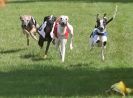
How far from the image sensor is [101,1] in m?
42.2

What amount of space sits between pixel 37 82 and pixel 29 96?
6.14 feet

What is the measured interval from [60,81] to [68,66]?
233 centimetres

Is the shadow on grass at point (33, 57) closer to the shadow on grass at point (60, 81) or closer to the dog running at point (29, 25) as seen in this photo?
the dog running at point (29, 25)

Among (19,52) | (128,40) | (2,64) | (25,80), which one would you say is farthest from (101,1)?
(25,80)

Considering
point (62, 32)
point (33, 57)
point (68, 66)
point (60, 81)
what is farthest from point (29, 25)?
point (60, 81)

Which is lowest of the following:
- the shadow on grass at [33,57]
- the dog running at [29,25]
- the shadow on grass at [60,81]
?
the shadow on grass at [33,57]

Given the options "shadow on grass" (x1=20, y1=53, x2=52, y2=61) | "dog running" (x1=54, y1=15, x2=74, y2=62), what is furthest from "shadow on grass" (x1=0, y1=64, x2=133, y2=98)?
"shadow on grass" (x1=20, y1=53, x2=52, y2=61)

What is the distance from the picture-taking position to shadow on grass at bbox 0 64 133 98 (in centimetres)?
1289

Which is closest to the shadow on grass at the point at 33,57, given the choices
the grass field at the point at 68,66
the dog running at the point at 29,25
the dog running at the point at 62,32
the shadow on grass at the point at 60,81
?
the grass field at the point at 68,66

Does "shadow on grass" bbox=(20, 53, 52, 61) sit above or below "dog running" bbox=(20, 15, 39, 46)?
below

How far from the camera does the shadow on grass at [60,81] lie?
42.3ft

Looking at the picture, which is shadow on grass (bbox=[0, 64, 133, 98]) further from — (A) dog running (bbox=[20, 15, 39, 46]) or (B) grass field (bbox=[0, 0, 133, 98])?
(A) dog running (bbox=[20, 15, 39, 46])

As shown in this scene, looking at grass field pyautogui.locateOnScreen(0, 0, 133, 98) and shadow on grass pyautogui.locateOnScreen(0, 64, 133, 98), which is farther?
grass field pyautogui.locateOnScreen(0, 0, 133, 98)

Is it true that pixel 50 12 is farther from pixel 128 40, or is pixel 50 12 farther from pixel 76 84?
pixel 76 84
